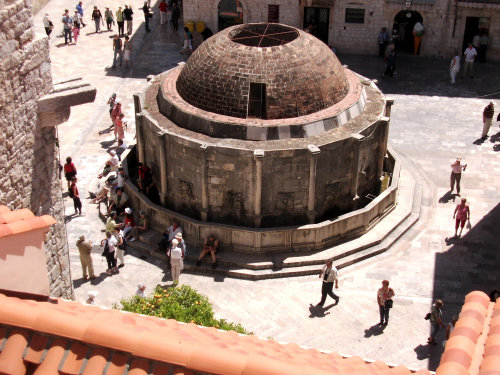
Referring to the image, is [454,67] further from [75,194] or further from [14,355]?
[14,355]

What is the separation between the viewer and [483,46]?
3975 centimetres

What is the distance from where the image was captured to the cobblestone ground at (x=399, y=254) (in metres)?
21.5

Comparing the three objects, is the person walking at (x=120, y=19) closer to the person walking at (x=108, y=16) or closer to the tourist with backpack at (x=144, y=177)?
the person walking at (x=108, y=16)

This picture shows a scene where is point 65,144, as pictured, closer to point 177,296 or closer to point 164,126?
point 164,126

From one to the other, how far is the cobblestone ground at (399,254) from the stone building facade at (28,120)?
7.26 meters

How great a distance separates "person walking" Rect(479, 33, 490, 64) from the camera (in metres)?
39.6

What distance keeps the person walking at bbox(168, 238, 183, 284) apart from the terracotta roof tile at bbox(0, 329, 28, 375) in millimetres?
12496

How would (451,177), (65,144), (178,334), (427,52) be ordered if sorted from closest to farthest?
1. (178,334)
2. (451,177)
3. (65,144)
4. (427,52)

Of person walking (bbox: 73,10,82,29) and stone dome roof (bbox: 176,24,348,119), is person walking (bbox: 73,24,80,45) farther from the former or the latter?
stone dome roof (bbox: 176,24,348,119)

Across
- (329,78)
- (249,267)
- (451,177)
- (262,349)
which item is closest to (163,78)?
(329,78)

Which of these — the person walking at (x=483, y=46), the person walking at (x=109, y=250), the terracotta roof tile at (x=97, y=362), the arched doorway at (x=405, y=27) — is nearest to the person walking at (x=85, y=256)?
the person walking at (x=109, y=250)

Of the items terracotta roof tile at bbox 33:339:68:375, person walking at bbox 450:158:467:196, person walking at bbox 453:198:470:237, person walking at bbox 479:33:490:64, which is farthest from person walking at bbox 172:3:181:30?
terracotta roof tile at bbox 33:339:68:375

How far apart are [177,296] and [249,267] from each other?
19.6 feet

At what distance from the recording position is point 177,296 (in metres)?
18.1
